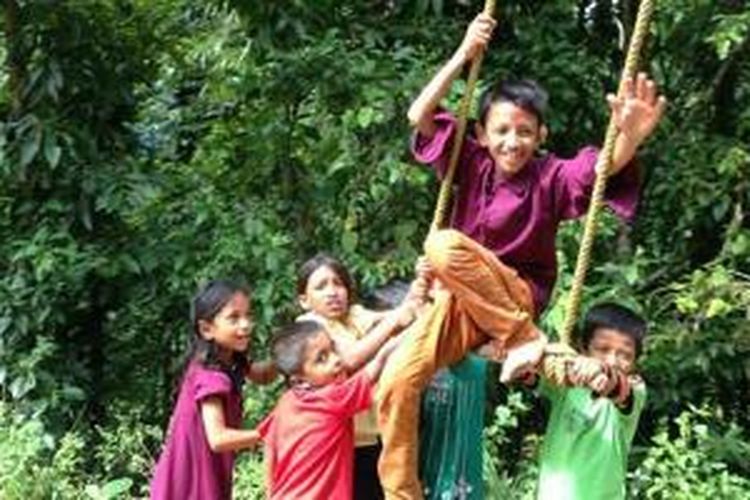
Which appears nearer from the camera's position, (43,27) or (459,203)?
(459,203)

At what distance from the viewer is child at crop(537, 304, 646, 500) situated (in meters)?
2.68

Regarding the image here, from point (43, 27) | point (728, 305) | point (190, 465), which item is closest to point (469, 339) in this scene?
point (190, 465)

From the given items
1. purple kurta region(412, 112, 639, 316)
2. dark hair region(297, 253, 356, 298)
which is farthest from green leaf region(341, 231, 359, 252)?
purple kurta region(412, 112, 639, 316)

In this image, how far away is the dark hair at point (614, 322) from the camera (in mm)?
2803

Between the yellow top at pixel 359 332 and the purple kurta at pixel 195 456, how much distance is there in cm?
26

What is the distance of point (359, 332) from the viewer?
3.05 m

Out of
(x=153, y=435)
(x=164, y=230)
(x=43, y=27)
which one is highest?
(x=43, y=27)

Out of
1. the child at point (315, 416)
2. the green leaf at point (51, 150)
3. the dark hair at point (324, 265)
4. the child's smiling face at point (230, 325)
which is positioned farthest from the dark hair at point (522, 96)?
the green leaf at point (51, 150)

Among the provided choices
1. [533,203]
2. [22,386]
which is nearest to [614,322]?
[533,203]

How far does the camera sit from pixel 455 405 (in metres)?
2.81

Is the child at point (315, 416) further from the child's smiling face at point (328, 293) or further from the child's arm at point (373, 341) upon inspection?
the child's smiling face at point (328, 293)

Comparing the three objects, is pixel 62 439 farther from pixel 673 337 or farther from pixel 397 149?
pixel 673 337

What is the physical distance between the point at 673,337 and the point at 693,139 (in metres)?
0.71

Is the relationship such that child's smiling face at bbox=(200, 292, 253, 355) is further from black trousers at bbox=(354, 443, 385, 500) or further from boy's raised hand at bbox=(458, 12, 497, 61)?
boy's raised hand at bbox=(458, 12, 497, 61)
